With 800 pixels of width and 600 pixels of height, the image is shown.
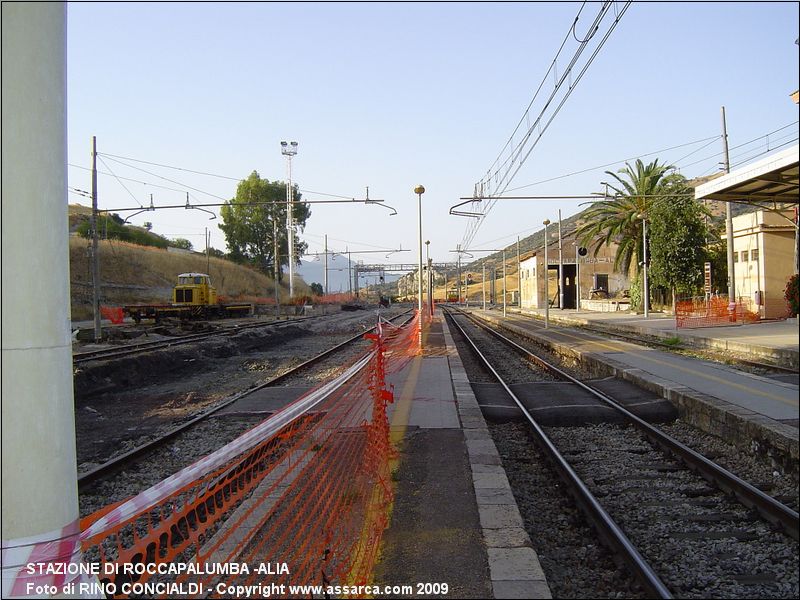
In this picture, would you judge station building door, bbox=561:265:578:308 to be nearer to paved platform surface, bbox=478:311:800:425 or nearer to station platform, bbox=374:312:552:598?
paved platform surface, bbox=478:311:800:425

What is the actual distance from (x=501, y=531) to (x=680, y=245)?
34792 millimetres

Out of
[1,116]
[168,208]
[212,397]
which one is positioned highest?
[168,208]

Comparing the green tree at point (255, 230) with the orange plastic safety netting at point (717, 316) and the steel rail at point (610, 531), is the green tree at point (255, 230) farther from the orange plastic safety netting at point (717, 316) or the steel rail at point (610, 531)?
the steel rail at point (610, 531)

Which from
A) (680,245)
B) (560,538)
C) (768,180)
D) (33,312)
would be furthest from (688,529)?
(680,245)

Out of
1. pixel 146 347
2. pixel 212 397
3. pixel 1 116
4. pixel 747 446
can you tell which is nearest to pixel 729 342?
pixel 747 446

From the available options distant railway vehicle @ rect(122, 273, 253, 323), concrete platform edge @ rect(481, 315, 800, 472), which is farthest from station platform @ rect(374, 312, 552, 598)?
distant railway vehicle @ rect(122, 273, 253, 323)

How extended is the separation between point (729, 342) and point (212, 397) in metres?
14.5

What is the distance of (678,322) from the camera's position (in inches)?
1081

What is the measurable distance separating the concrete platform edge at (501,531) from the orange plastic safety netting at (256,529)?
2.73ft

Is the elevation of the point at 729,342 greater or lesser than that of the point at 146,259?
lesser

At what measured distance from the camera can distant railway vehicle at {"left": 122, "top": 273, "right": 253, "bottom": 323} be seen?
41.1 meters

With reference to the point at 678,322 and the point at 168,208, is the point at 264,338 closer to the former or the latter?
the point at 168,208

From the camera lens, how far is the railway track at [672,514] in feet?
15.0

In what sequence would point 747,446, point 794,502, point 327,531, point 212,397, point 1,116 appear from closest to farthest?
point 1,116 < point 327,531 < point 794,502 < point 747,446 < point 212,397
